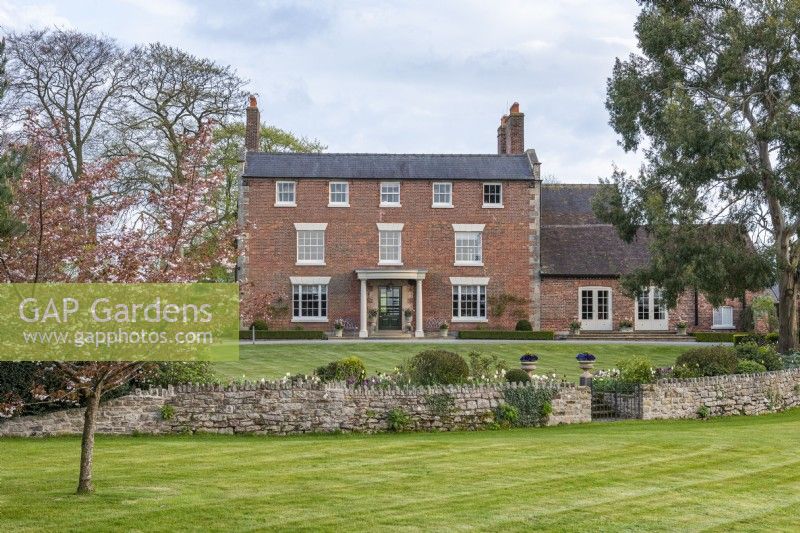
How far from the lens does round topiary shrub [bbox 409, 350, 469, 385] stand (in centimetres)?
2031

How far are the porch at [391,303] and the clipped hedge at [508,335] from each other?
2.58 metres

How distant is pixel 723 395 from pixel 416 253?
20986 mm

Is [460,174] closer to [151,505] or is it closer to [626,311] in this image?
[626,311]

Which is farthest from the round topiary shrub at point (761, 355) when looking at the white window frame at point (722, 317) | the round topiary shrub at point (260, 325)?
the round topiary shrub at point (260, 325)

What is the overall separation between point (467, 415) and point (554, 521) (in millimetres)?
9299

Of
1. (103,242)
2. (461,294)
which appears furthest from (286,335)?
(103,242)

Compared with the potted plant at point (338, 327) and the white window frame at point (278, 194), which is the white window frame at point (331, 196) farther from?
the potted plant at point (338, 327)

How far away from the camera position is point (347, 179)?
42.2 metres

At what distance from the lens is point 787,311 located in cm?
3198

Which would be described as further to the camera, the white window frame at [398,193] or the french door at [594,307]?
the french door at [594,307]

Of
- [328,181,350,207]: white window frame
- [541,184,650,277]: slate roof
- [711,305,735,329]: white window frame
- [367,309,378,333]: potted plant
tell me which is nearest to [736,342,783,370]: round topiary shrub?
[541,184,650,277]: slate roof

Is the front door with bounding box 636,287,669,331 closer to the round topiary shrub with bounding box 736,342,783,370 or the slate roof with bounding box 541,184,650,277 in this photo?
the slate roof with bounding box 541,184,650,277

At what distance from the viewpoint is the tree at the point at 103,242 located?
438 inches

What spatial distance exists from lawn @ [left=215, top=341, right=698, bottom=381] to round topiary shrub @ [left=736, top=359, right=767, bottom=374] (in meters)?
4.46
